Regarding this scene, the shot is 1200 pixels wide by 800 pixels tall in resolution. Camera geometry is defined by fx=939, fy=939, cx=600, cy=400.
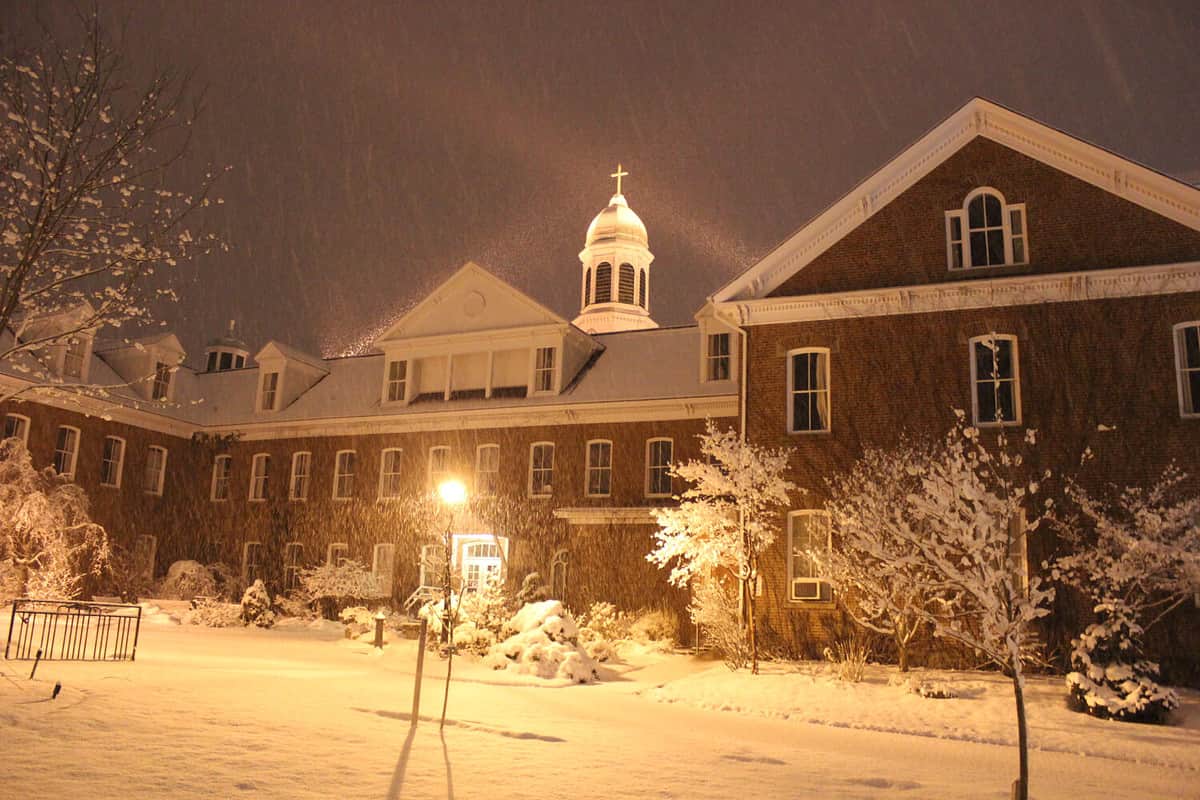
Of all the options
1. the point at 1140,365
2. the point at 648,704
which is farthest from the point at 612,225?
the point at 648,704

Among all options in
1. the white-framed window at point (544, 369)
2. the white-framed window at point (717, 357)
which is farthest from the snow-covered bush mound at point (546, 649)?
the white-framed window at point (544, 369)

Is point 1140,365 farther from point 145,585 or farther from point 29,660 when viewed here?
point 145,585

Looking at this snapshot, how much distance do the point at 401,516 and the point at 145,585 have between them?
349 inches

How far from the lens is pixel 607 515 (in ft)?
83.9

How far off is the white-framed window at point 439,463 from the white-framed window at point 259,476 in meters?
6.99

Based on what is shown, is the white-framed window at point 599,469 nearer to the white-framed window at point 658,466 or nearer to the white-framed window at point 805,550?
the white-framed window at point 658,466

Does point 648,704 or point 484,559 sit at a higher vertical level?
point 484,559

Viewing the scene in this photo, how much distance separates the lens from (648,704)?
1455cm

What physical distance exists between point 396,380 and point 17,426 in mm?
11055

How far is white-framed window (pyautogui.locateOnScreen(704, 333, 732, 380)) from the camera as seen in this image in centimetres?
2616

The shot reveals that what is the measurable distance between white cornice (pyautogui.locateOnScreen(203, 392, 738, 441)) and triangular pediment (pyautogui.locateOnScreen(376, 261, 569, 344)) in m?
2.57

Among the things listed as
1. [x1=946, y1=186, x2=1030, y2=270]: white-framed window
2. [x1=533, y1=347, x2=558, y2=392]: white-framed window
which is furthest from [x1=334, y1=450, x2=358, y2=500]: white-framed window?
[x1=946, y1=186, x2=1030, y2=270]: white-framed window

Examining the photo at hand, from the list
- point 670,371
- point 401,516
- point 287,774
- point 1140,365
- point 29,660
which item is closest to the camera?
point 287,774

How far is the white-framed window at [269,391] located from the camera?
33719 mm
